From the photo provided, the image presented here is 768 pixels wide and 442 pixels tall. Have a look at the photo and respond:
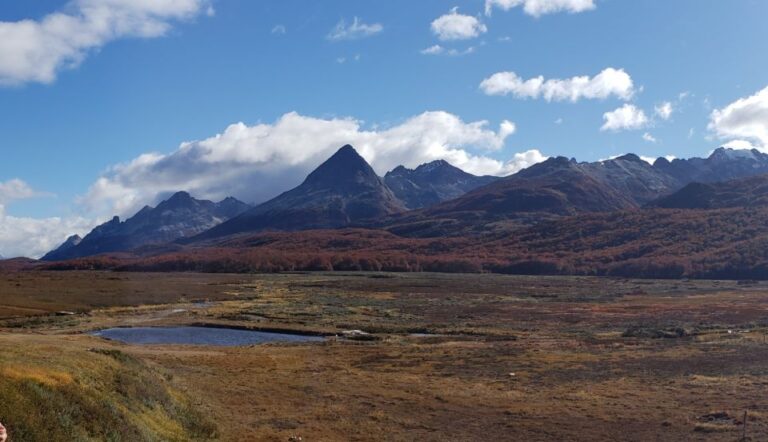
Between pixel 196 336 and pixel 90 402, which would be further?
pixel 196 336

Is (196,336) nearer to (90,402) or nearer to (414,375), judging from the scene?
(414,375)

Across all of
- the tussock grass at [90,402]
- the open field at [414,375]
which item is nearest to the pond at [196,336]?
the open field at [414,375]

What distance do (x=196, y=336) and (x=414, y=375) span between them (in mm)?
32647

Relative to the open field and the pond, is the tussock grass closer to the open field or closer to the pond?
the open field

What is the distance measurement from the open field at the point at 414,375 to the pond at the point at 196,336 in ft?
10.8

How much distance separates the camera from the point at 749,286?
14362 cm

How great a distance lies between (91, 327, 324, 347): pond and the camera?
212 feet

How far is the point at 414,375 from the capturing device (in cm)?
4456

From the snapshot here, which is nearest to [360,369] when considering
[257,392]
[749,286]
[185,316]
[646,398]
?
[257,392]

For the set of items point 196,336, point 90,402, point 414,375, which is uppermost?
point 90,402

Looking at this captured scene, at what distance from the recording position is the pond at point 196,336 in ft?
212

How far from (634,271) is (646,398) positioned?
175253 millimetres

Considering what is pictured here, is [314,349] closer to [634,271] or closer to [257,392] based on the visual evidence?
[257,392]

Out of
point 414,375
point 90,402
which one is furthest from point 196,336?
point 90,402
